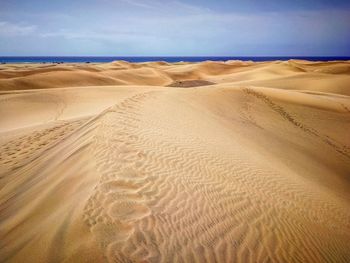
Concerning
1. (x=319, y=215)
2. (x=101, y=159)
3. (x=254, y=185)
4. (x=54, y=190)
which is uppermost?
(x=101, y=159)

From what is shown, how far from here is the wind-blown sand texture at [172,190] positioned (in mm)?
3174

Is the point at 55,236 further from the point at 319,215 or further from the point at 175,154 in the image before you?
the point at 319,215

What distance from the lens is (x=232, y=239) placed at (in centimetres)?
354

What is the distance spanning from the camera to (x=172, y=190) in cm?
420

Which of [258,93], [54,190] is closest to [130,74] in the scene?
[258,93]

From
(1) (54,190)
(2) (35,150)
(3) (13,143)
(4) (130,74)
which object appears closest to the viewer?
(1) (54,190)

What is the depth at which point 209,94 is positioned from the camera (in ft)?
43.8

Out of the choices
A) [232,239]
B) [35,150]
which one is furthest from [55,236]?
[35,150]

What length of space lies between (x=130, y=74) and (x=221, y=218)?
28.8 m

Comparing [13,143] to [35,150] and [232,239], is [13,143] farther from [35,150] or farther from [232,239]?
[232,239]

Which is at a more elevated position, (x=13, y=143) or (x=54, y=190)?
(x=54, y=190)

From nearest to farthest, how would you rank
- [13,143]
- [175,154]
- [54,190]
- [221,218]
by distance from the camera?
[221,218]
[54,190]
[175,154]
[13,143]

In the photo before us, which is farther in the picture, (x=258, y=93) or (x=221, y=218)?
(x=258, y=93)

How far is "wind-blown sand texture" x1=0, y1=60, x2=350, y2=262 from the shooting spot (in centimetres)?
317
